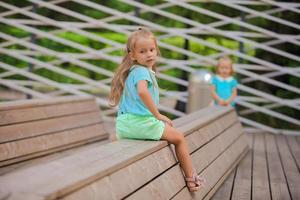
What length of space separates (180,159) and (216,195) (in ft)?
2.98

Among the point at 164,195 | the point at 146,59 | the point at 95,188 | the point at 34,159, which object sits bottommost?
the point at 34,159

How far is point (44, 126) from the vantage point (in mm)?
4562

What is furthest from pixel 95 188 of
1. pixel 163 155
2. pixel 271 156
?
pixel 271 156

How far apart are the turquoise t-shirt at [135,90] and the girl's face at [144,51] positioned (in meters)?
0.05

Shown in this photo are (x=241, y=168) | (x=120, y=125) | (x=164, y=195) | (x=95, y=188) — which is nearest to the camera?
(x=95, y=188)

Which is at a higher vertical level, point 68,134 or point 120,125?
point 120,125

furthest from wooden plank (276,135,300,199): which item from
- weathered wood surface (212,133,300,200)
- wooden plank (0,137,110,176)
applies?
wooden plank (0,137,110,176)

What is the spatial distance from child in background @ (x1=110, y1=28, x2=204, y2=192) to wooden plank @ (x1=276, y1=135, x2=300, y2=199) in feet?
4.08

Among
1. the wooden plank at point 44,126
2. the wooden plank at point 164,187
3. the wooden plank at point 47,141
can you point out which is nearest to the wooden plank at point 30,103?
the wooden plank at point 44,126

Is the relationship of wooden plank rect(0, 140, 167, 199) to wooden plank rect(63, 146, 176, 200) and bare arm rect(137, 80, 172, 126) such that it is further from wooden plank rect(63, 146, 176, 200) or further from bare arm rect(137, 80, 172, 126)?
bare arm rect(137, 80, 172, 126)

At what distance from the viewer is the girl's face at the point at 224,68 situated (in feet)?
21.4

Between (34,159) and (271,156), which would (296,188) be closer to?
(271,156)

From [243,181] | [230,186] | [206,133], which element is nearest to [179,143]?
[206,133]

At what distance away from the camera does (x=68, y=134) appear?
4.94 meters
